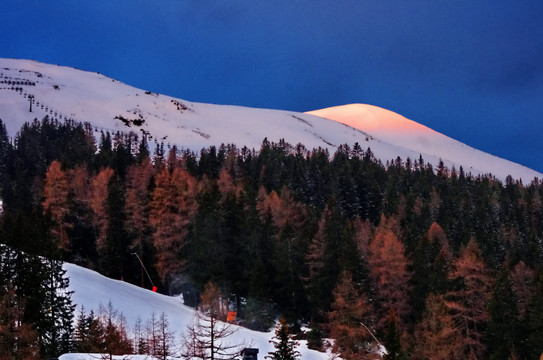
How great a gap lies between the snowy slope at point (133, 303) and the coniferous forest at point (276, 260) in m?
2.57

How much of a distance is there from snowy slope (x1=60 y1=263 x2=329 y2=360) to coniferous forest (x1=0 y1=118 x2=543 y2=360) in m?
2.57

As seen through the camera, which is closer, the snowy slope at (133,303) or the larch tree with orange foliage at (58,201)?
the snowy slope at (133,303)

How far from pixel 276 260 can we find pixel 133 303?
54.4 ft

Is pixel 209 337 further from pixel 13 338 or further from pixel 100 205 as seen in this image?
pixel 100 205

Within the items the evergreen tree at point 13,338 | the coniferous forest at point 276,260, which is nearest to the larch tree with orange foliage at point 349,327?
the coniferous forest at point 276,260

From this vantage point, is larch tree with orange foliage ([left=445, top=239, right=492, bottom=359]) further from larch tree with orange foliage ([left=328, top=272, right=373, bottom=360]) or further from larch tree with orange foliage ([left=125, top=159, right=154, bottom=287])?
larch tree with orange foliage ([left=125, top=159, right=154, bottom=287])

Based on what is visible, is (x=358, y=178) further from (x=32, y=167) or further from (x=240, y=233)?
(x=32, y=167)

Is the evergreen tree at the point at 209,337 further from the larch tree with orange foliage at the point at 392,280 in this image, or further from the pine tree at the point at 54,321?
the larch tree with orange foliage at the point at 392,280

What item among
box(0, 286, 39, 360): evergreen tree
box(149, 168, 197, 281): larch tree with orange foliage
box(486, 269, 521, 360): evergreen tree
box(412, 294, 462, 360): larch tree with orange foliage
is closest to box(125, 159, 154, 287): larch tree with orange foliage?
box(149, 168, 197, 281): larch tree with orange foliage

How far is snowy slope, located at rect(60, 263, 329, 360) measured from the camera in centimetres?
4972

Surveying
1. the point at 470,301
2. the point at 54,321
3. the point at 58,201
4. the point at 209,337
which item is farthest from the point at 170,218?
the point at 470,301

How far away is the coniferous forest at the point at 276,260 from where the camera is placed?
44.6 metres

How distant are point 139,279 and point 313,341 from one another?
2306 centimetres

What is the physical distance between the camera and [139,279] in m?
65.6
